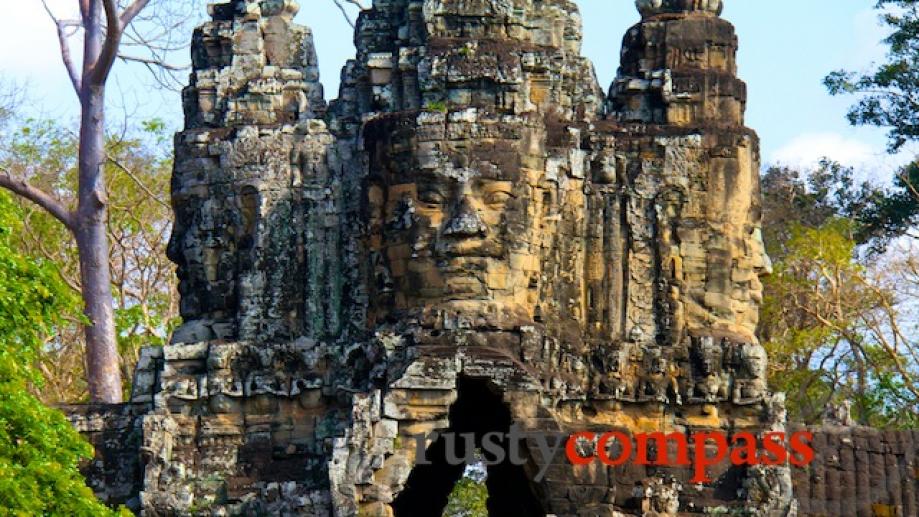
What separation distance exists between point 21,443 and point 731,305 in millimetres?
9602

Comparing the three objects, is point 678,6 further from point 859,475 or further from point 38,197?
point 38,197

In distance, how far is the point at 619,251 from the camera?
29.6m

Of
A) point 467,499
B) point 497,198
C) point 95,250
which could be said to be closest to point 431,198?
point 497,198

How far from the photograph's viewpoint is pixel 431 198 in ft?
93.1

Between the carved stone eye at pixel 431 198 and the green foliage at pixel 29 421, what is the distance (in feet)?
16.8

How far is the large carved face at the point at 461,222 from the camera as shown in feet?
92.4

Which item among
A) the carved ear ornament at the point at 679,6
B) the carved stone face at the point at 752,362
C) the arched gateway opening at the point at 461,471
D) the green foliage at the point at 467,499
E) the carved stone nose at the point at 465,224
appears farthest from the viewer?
the green foliage at the point at 467,499

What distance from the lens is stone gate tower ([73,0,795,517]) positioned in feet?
92.4

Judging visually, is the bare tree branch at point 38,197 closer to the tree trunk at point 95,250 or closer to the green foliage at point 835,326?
the tree trunk at point 95,250

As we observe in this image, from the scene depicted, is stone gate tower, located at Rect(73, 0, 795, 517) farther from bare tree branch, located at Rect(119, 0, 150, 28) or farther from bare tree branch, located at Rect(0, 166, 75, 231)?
bare tree branch, located at Rect(119, 0, 150, 28)

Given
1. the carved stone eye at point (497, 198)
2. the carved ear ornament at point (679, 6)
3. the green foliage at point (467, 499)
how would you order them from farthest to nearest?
the green foliage at point (467, 499) → the carved ear ornament at point (679, 6) → the carved stone eye at point (497, 198)

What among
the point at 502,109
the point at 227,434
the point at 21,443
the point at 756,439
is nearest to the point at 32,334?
the point at 21,443

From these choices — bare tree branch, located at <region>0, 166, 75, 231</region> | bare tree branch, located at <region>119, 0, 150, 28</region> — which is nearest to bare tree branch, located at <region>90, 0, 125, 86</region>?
bare tree branch, located at <region>119, 0, 150, 28</region>

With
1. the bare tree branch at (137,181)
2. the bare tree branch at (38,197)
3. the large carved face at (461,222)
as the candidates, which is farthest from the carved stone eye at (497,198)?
the bare tree branch at (137,181)
